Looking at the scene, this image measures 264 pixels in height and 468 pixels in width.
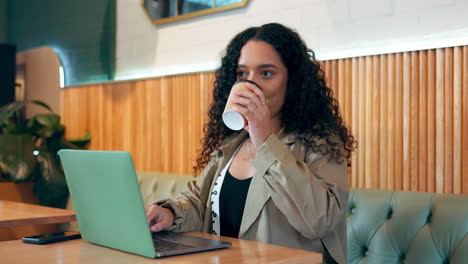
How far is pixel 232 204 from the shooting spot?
6.17 feet

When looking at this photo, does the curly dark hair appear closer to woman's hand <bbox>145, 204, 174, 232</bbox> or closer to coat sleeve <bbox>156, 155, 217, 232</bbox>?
coat sleeve <bbox>156, 155, 217, 232</bbox>

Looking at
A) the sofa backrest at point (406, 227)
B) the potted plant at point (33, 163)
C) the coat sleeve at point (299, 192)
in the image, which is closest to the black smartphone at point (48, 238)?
the coat sleeve at point (299, 192)

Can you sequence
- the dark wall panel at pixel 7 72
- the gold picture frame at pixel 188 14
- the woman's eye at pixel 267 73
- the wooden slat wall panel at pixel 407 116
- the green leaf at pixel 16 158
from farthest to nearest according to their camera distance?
the dark wall panel at pixel 7 72 < the green leaf at pixel 16 158 < the gold picture frame at pixel 188 14 < the wooden slat wall panel at pixel 407 116 < the woman's eye at pixel 267 73

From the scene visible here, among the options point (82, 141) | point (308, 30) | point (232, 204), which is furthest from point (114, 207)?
point (82, 141)

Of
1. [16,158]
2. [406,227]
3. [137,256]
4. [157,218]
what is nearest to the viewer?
[137,256]

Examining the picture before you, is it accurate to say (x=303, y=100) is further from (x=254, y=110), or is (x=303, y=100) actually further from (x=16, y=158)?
(x=16, y=158)

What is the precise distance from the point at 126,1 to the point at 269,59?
2201 mm

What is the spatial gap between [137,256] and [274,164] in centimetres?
49

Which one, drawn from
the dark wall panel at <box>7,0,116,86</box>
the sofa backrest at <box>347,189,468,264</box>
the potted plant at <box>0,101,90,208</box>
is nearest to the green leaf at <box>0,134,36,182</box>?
the potted plant at <box>0,101,90,208</box>

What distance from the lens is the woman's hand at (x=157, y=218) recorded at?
1.70m

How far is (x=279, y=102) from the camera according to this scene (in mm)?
1947

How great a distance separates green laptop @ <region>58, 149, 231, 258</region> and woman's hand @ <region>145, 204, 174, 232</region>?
0.29 ft

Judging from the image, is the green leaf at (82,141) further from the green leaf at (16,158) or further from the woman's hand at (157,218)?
the woman's hand at (157,218)

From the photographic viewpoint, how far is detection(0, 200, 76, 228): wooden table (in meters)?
1.99
